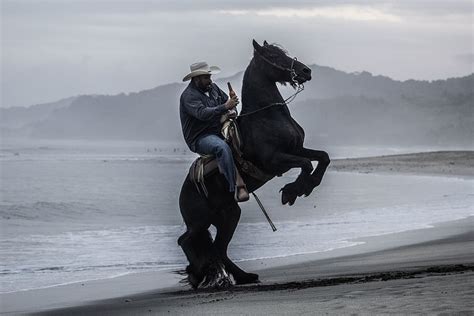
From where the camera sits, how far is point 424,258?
42.7ft

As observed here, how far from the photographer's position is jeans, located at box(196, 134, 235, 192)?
1127cm

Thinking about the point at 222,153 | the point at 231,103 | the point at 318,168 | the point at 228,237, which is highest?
the point at 231,103

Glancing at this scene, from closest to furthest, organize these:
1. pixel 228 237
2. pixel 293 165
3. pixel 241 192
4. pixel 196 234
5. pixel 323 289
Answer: pixel 323 289 < pixel 293 165 < pixel 241 192 < pixel 196 234 < pixel 228 237

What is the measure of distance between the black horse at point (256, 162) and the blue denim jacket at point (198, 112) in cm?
30

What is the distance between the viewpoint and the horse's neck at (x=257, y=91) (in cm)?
1163

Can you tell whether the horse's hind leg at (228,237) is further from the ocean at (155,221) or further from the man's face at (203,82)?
the ocean at (155,221)

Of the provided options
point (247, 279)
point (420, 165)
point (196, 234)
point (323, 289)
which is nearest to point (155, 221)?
point (196, 234)

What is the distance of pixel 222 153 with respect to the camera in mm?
11328

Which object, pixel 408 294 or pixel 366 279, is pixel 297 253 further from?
pixel 408 294

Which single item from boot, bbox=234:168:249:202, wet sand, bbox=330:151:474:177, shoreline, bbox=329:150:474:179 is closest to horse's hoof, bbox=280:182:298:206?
boot, bbox=234:168:249:202

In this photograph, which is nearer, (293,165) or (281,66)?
(293,165)

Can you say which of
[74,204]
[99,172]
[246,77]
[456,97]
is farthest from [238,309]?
[456,97]

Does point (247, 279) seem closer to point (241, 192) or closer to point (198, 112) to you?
point (241, 192)

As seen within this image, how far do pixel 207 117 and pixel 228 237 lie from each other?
138cm
